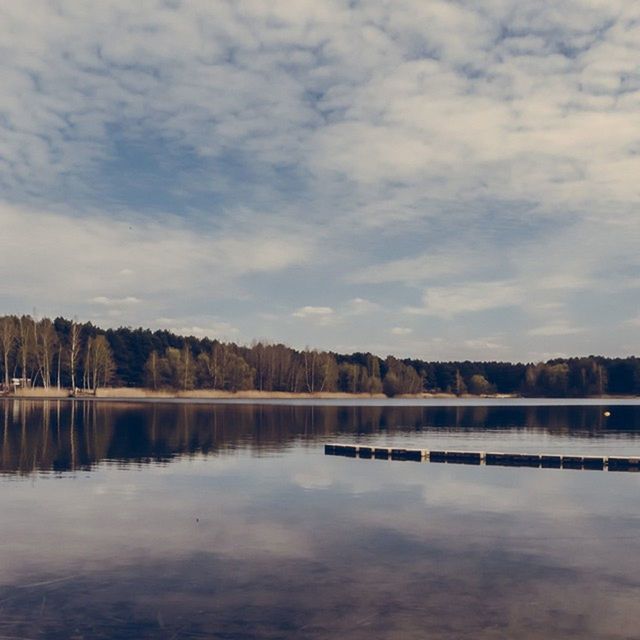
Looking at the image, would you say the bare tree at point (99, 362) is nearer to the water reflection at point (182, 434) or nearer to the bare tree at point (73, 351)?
the bare tree at point (73, 351)

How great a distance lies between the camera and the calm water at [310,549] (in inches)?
643

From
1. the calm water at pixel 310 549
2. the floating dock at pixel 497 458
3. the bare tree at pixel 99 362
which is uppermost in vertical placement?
the bare tree at pixel 99 362

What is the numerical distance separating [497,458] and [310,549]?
28717 millimetres

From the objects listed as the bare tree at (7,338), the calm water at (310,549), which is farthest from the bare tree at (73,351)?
the calm water at (310,549)

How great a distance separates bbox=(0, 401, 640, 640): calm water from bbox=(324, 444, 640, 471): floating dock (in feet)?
8.74

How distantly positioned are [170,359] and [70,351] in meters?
25.7

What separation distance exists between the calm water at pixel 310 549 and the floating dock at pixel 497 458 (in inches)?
105

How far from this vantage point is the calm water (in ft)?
53.6

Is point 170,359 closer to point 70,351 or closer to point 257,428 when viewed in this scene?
point 70,351

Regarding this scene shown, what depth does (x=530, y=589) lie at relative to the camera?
61.7 ft

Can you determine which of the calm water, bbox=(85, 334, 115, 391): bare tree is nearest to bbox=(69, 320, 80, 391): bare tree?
bbox=(85, 334, 115, 391): bare tree

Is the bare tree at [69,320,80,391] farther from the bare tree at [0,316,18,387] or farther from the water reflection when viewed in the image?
the water reflection

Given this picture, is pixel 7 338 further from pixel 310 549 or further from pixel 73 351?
pixel 310 549

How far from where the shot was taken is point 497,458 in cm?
4869
